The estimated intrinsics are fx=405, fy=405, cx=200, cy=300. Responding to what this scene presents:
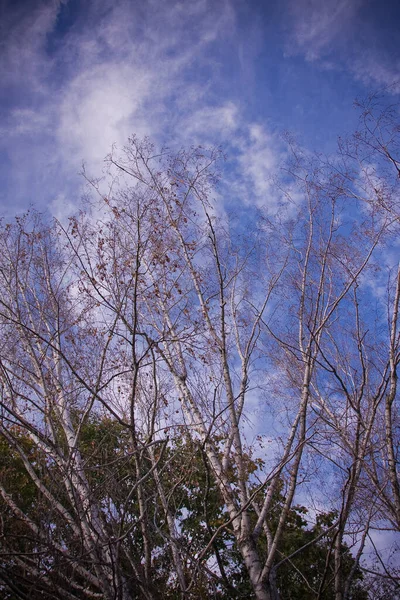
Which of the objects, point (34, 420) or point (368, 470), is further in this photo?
point (34, 420)

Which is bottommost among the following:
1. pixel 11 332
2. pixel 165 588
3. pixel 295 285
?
pixel 165 588

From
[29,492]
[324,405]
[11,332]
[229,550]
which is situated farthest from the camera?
[29,492]

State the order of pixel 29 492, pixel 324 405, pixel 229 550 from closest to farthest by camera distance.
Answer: pixel 324 405 < pixel 229 550 < pixel 29 492

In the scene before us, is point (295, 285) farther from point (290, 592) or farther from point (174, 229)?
point (290, 592)

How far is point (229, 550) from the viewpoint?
28.9 feet

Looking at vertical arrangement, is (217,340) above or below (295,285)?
below

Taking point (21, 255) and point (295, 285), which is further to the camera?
point (21, 255)

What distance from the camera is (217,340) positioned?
621 centimetres

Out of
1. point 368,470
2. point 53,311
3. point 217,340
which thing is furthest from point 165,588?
point 53,311

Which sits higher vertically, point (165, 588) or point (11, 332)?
point (11, 332)

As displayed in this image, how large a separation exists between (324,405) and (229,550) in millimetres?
3855

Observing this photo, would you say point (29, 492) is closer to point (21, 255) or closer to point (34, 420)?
point (34, 420)

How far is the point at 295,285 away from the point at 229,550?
605cm

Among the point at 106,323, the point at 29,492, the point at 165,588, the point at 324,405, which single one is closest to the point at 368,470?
the point at 324,405
